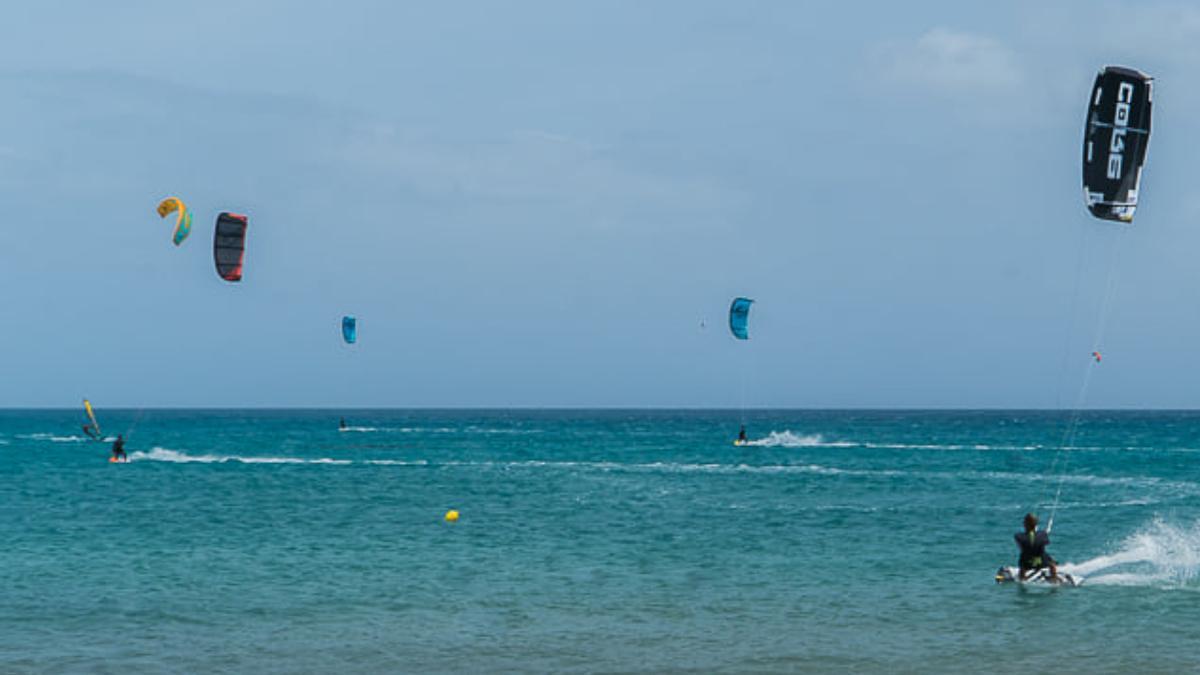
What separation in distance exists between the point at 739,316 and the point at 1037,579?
3831cm

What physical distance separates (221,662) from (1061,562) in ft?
55.5

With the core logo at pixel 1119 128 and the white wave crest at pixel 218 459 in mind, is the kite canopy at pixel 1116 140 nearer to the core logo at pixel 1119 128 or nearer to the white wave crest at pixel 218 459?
the core logo at pixel 1119 128

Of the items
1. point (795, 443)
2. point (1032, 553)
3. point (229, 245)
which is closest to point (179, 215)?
point (229, 245)

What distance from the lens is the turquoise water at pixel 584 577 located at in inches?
642

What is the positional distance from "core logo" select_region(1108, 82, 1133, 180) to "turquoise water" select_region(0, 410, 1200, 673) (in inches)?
267

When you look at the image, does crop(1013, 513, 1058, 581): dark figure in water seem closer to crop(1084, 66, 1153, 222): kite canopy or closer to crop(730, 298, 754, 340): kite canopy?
crop(1084, 66, 1153, 222): kite canopy

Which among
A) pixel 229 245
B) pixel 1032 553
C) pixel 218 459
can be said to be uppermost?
pixel 229 245

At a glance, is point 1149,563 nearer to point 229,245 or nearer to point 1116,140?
point 1116,140

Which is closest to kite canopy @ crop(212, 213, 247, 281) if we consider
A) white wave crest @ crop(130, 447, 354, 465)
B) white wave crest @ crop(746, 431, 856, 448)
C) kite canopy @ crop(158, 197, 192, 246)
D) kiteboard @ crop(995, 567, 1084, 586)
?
kite canopy @ crop(158, 197, 192, 246)

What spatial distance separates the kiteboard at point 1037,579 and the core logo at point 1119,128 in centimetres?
703

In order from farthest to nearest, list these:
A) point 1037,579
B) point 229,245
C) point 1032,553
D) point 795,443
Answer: point 795,443
point 229,245
point 1032,553
point 1037,579

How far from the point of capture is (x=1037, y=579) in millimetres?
21234

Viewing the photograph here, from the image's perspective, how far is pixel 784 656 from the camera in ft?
52.6

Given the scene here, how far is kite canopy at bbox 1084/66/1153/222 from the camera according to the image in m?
18.2
